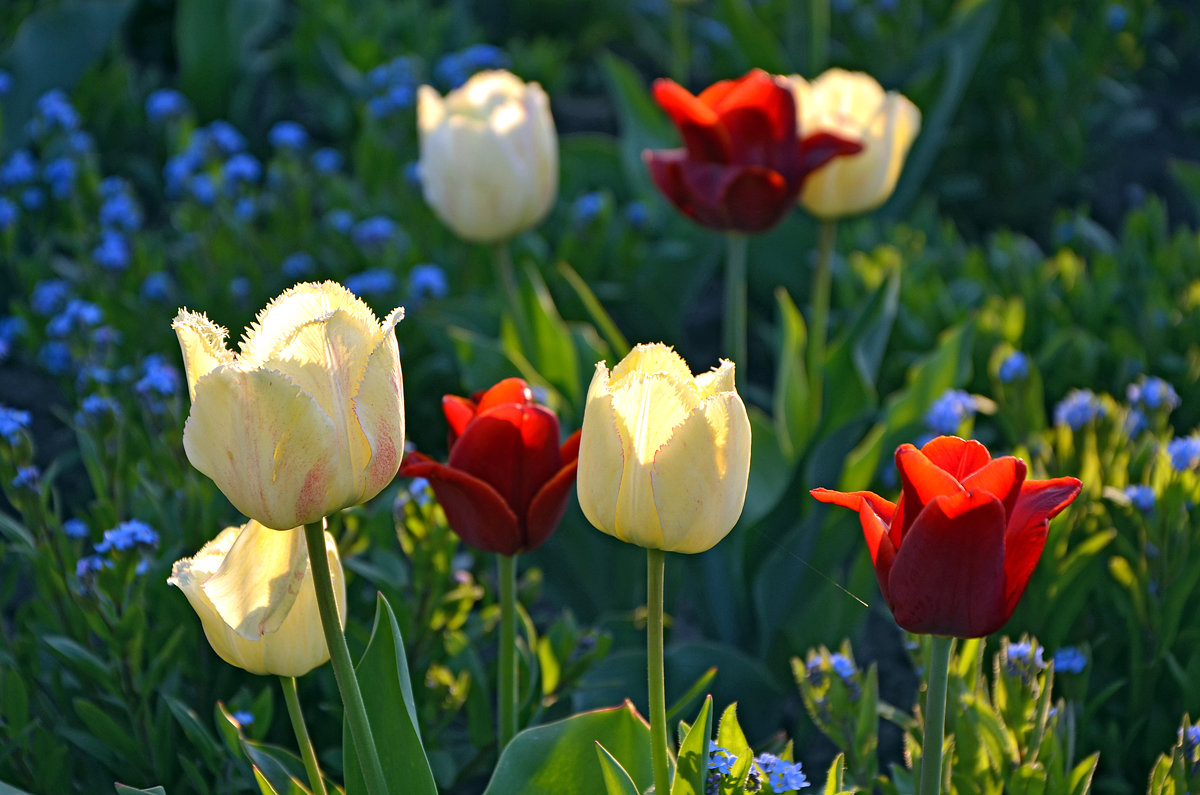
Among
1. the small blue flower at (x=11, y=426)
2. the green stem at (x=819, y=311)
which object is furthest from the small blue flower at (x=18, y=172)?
the green stem at (x=819, y=311)

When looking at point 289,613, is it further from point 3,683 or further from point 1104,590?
point 1104,590

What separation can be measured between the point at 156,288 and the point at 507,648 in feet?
4.74

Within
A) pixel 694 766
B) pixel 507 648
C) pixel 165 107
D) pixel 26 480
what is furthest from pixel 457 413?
pixel 165 107

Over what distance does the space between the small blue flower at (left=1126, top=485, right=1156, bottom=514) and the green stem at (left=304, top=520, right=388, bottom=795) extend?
1002 mm

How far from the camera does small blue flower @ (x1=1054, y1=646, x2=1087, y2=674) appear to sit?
139 cm

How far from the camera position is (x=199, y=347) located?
31.7 inches

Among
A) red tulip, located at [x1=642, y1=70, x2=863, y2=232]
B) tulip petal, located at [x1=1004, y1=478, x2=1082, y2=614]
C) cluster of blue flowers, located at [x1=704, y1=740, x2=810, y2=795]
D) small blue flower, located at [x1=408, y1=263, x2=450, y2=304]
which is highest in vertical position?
small blue flower, located at [x1=408, y1=263, x2=450, y2=304]

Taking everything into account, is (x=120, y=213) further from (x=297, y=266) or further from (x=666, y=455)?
(x=666, y=455)

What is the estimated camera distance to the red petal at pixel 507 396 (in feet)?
3.58

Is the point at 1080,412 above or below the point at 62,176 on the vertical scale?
below

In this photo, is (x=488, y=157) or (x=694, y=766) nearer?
(x=694, y=766)

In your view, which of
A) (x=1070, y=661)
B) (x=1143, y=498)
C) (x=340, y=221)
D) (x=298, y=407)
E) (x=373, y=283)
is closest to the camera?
(x=298, y=407)

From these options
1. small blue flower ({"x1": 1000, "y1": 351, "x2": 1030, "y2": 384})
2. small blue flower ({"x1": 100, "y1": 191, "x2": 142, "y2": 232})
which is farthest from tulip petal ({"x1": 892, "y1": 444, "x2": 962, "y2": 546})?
small blue flower ({"x1": 100, "y1": 191, "x2": 142, "y2": 232})

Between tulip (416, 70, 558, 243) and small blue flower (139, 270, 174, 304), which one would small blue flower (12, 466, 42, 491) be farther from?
small blue flower (139, 270, 174, 304)
